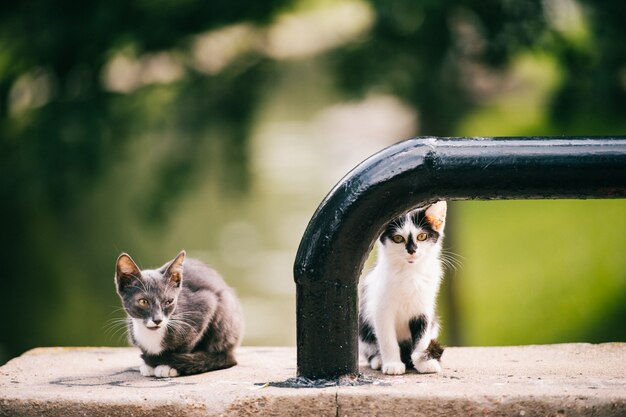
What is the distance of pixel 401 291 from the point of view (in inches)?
130

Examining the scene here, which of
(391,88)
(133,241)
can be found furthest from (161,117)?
(133,241)

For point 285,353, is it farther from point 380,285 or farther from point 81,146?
point 81,146

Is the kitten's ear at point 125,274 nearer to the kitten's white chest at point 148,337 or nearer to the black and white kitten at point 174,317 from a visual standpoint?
the black and white kitten at point 174,317

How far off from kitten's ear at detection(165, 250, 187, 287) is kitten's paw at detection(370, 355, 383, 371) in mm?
774

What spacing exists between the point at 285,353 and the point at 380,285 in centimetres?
45

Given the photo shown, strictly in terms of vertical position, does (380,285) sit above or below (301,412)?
→ above

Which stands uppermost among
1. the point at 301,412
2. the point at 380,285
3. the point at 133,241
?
the point at 133,241

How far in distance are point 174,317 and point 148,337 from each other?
120mm

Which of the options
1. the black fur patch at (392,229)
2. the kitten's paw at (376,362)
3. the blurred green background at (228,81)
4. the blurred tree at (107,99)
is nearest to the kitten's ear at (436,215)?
the black fur patch at (392,229)

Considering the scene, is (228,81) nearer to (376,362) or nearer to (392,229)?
(392,229)

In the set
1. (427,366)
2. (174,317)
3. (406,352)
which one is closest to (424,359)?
(427,366)

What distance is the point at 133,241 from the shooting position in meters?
8.62

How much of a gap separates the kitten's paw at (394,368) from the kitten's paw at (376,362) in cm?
9

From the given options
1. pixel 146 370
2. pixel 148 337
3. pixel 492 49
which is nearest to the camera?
pixel 146 370
